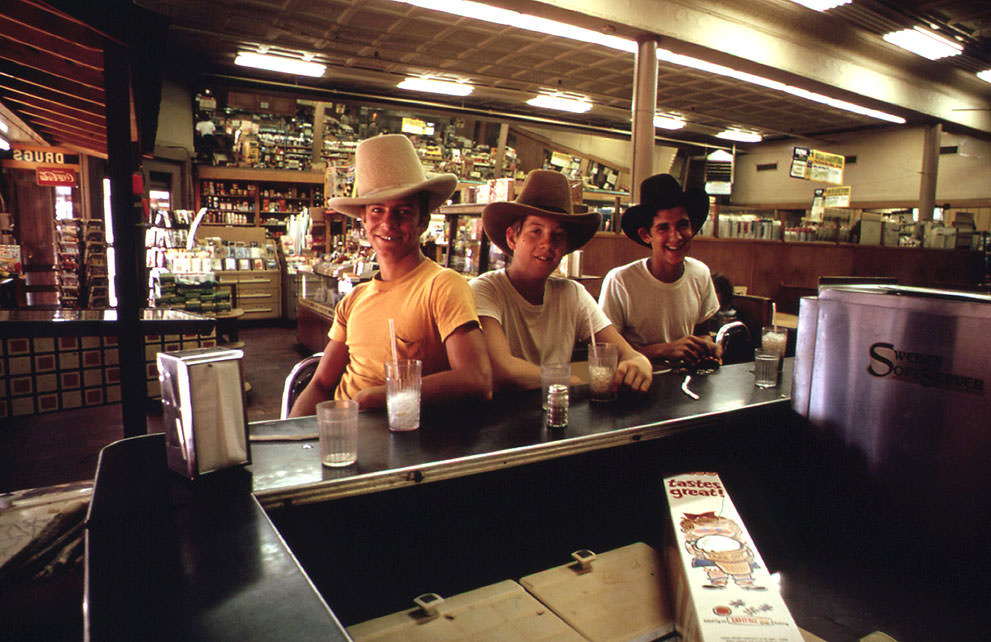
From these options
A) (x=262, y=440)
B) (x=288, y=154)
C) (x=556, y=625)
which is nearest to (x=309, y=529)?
(x=262, y=440)

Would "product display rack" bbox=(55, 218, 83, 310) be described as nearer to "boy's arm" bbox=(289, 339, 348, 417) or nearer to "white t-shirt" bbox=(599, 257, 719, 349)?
"boy's arm" bbox=(289, 339, 348, 417)

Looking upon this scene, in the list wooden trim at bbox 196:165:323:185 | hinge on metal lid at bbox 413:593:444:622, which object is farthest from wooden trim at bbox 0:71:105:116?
wooden trim at bbox 196:165:323:185

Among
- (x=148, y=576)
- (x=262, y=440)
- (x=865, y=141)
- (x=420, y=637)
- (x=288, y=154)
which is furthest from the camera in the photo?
(x=865, y=141)

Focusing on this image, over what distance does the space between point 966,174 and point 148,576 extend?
16.2 meters

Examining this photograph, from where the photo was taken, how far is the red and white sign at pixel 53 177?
34.5 feet

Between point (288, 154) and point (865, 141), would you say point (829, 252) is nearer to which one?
point (865, 141)

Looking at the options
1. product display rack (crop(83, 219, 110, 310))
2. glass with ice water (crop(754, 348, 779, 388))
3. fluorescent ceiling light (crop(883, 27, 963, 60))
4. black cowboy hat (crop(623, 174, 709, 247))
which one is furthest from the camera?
product display rack (crop(83, 219, 110, 310))

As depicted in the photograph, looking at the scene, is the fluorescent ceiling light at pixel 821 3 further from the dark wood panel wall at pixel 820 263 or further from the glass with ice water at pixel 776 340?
the glass with ice water at pixel 776 340

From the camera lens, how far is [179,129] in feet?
33.1

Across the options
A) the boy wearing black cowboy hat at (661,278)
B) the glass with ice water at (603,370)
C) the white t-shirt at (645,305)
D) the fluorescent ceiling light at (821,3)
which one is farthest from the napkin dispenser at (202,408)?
the fluorescent ceiling light at (821,3)

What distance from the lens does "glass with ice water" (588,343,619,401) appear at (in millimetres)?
1631

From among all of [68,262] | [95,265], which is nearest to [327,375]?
[95,265]

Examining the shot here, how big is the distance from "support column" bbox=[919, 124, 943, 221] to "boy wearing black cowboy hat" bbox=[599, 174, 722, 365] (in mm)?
10618

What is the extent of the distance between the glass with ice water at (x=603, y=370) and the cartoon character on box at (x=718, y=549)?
508 millimetres
